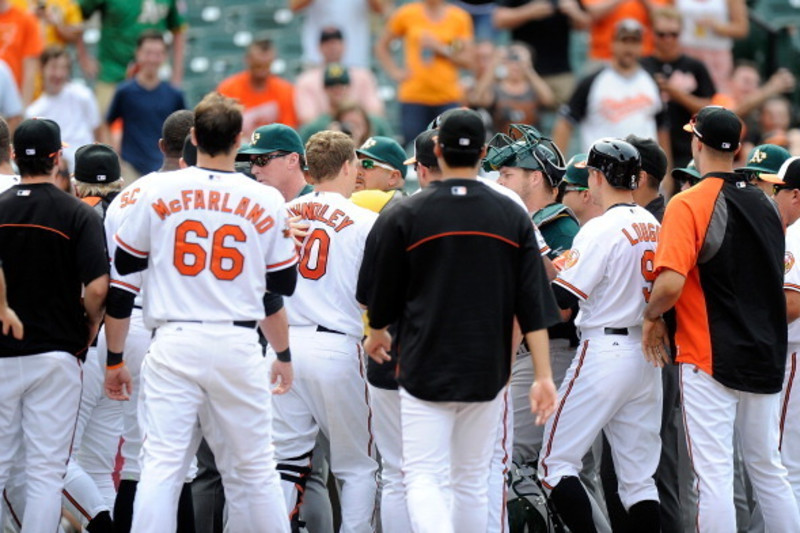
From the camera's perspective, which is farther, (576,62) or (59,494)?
(576,62)

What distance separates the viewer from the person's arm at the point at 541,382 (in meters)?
5.79

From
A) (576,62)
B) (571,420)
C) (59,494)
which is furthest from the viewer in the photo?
(576,62)

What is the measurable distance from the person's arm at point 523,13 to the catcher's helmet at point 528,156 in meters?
5.74

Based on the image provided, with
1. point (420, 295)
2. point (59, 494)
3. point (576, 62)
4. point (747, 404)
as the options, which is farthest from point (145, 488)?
point (576, 62)

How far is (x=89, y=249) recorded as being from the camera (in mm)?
6348

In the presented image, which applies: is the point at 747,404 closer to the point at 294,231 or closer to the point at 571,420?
the point at 571,420

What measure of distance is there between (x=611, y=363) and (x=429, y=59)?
256 inches

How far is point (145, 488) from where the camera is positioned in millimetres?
5867

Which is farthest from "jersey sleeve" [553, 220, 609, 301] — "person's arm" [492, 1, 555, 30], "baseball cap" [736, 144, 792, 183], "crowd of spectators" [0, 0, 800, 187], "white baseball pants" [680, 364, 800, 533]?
"person's arm" [492, 1, 555, 30]

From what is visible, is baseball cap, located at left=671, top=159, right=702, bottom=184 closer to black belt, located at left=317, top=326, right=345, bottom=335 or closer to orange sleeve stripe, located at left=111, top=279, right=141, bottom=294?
black belt, located at left=317, top=326, right=345, bottom=335

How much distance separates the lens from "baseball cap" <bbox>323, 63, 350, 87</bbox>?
11719mm

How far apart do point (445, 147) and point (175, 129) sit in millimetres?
1956

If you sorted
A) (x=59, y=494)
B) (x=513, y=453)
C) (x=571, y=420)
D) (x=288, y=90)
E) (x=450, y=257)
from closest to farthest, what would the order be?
(x=450, y=257) < (x=59, y=494) < (x=571, y=420) < (x=513, y=453) < (x=288, y=90)

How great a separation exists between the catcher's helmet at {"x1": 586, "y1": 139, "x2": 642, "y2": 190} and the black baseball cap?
1.24 meters
